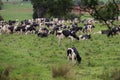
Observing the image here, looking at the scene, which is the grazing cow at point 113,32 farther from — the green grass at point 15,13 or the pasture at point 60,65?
the green grass at point 15,13

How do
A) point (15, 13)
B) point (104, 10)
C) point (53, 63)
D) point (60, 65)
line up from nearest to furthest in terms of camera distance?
point (60, 65), point (104, 10), point (53, 63), point (15, 13)

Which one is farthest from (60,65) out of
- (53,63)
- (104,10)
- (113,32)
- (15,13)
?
(15,13)

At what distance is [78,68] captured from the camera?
20500 mm

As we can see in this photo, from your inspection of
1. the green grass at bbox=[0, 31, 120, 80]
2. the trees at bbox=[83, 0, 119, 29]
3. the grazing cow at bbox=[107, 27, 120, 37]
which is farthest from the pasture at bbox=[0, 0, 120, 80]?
the grazing cow at bbox=[107, 27, 120, 37]

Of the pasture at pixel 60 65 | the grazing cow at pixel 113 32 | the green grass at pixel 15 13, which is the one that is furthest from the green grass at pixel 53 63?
the green grass at pixel 15 13

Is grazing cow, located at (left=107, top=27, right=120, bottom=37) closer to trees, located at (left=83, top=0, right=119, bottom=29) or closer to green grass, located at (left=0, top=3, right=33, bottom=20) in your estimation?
trees, located at (left=83, top=0, right=119, bottom=29)

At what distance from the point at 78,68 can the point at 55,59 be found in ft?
11.9

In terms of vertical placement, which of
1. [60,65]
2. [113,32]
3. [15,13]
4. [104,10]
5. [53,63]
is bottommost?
[15,13]

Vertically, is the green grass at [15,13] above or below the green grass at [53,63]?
below

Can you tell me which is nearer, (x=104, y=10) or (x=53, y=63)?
(x=104, y=10)

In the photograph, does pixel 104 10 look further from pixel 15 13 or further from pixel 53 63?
pixel 15 13

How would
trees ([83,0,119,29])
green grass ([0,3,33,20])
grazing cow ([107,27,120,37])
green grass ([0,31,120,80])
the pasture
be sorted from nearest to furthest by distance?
the pasture → green grass ([0,31,120,80]) → trees ([83,0,119,29]) → grazing cow ([107,27,120,37]) → green grass ([0,3,33,20])

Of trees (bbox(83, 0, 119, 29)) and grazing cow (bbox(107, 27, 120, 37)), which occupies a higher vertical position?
trees (bbox(83, 0, 119, 29))

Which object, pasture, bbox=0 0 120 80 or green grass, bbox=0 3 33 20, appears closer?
pasture, bbox=0 0 120 80
